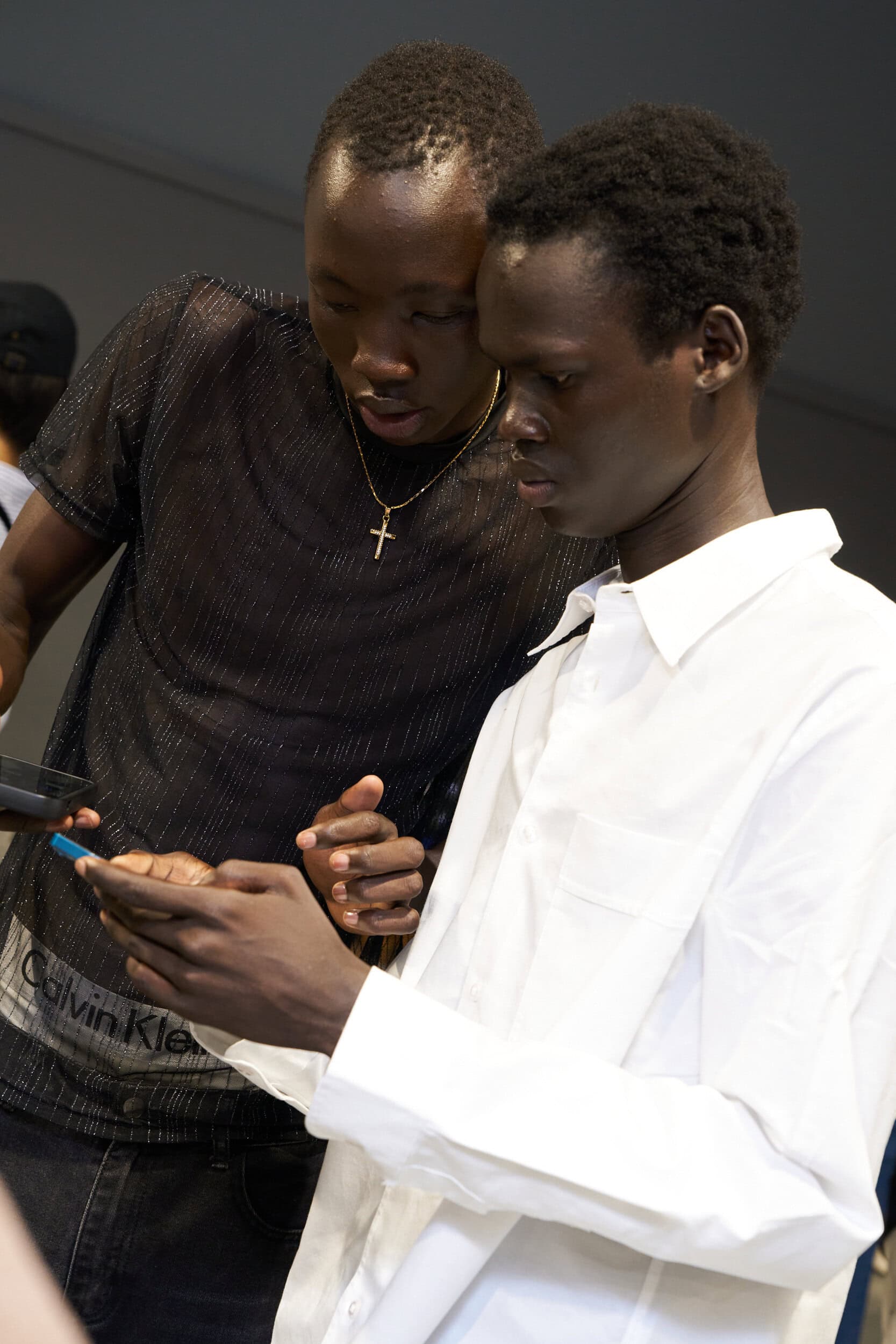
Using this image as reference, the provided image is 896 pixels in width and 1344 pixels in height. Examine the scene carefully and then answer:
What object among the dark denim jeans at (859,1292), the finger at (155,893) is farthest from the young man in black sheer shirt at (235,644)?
the dark denim jeans at (859,1292)

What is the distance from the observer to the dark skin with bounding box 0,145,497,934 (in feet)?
3.11

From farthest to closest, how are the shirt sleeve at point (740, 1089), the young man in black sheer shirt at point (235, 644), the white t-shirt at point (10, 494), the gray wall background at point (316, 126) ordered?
the gray wall background at point (316, 126) → the white t-shirt at point (10, 494) → the young man in black sheer shirt at point (235, 644) → the shirt sleeve at point (740, 1089)

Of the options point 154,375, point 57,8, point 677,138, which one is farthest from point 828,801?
point 57,8

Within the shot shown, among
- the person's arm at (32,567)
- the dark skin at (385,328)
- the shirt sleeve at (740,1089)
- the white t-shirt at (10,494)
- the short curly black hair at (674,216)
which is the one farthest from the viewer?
the white t-shirt at (10,494)

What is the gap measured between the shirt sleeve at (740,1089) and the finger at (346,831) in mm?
185

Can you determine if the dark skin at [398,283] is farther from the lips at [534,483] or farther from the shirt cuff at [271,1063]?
the shirt cuff at [271,1063]

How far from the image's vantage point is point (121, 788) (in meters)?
1.10

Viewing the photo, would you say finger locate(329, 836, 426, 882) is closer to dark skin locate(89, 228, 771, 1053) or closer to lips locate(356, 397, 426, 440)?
dark skin locate(89, 228, 771, 1053)

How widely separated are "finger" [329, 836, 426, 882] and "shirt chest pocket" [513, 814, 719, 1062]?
16 cm

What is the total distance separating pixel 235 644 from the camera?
3.64ft

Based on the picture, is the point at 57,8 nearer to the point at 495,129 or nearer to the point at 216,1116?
the point at 495,129

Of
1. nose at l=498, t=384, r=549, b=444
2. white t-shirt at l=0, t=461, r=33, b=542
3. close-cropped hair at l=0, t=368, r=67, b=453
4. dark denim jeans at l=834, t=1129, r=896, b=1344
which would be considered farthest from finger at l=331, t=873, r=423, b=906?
close-cropped hair at l=0, t=368, r=67, b=453

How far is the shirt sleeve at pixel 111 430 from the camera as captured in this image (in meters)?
1.15

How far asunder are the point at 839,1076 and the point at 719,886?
0.12m
